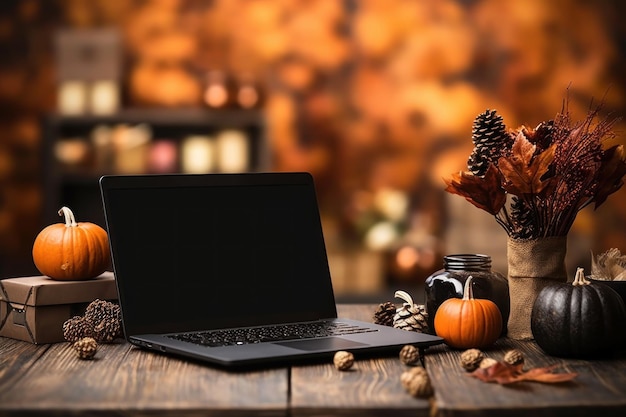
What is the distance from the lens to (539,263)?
151cm

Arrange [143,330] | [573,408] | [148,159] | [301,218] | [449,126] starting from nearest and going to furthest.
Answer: [573,408]
[143,330]
[301,218]
[148,159]
[449,126]

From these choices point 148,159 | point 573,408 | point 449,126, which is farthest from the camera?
point 449,126

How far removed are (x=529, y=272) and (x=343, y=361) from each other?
0.44 m

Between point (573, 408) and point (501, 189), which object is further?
point (501, 189)

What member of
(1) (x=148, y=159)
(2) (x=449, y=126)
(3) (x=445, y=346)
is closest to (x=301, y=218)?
(3) (x=445, y=346)

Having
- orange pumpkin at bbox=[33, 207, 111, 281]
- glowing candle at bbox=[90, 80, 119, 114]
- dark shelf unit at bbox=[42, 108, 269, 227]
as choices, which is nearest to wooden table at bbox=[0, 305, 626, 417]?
orange pumpkin at bbox=[33, 207, 111, 281]

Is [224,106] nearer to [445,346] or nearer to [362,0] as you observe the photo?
[362,0]

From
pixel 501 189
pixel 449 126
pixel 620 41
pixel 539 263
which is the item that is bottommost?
pixel 539 263

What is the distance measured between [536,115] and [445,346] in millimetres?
3315

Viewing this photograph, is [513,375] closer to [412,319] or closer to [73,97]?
[412,319]

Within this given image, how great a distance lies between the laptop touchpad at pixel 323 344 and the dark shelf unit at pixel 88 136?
2.83 metres

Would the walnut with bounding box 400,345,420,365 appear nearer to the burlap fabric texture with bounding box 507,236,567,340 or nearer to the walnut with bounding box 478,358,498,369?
the walnut with bounding box 478,358,498,369

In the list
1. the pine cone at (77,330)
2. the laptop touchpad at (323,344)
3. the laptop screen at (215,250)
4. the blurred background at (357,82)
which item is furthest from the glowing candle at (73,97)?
the laptop touchpad at (323,344)

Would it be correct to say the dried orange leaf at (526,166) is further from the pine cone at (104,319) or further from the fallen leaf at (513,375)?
the pine cone at (104,319)
